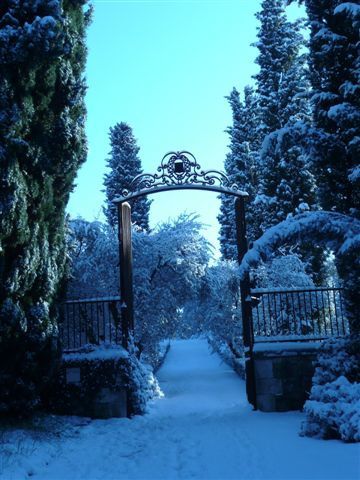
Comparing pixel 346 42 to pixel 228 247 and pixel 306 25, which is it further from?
pixel 228 247

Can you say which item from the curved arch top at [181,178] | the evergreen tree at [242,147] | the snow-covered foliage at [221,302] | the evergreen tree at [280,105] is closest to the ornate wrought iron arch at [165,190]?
the curved arch top at [181,178]

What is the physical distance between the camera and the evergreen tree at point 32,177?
6152 millimetres

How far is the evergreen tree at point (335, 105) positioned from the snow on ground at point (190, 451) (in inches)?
143

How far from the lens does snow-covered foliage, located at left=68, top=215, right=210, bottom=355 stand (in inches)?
495

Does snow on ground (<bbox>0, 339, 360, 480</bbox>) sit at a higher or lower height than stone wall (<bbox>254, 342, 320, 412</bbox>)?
lower

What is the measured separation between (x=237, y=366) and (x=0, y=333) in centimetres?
1083

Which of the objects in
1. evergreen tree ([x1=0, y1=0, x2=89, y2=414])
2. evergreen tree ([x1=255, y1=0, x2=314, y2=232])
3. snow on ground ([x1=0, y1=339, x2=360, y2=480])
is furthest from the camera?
evergreen tree ([x1=255, y1=0, x2=314, y2=232])

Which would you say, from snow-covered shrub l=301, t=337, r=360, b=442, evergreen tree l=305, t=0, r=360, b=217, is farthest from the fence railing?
evergreen tree l=305, t=0, r=360, b=217

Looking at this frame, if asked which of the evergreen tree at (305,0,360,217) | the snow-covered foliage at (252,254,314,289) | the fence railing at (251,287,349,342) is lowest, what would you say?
the fence railing at (251,287,349,342)

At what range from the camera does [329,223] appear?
6.73 metres

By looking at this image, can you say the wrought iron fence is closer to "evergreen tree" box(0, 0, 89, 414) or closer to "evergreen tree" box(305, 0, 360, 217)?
"evergreen tree" box(0, 0, 89, 414)

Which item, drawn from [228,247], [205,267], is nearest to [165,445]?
[205,267]

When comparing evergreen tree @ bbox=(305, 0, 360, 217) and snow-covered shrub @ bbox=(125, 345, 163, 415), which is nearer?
evergreen tree @ bbox=(305, 0, 360, 217)

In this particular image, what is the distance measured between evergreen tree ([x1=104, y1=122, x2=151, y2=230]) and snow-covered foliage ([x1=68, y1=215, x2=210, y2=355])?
14587 mm
